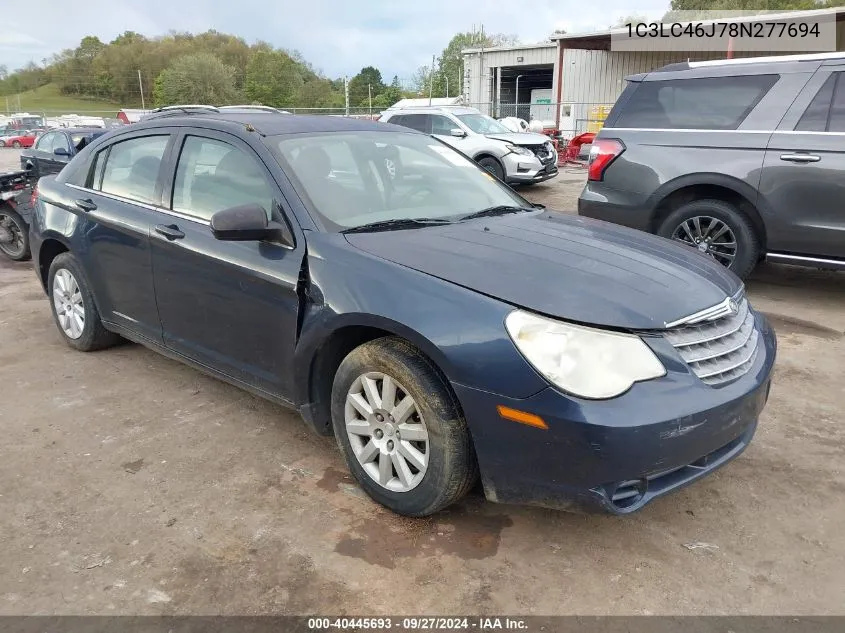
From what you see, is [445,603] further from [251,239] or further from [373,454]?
[251,239]

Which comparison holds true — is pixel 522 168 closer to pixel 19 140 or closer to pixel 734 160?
pixel 734 160

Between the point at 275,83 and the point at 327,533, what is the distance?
77.4 meters

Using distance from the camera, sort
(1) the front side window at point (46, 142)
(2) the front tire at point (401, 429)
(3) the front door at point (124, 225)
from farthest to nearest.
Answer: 1. (1) the front side window at point (46, 142)
2. (3) the front door at point (124, 225)
3. (2) the front tire at point (401, 429)

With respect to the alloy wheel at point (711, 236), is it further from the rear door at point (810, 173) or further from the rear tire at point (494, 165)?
the rear tire at point (494, 165)

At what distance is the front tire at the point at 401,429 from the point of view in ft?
8.22

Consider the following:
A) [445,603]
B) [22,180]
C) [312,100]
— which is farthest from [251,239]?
[312,100]

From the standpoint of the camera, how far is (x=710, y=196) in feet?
19.2

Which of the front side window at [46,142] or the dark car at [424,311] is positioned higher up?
the front side window at [46,142]

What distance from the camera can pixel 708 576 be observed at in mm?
2434

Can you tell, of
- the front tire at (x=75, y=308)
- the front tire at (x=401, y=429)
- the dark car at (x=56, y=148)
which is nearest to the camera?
the front tire at (x=401, y=429)

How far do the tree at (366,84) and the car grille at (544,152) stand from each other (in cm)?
7557

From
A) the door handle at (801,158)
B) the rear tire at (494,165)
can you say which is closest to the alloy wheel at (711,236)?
the door handle at (801,158)

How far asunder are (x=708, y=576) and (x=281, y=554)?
5.22 feet

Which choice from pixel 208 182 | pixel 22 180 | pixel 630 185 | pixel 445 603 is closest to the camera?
pixel 445 603
